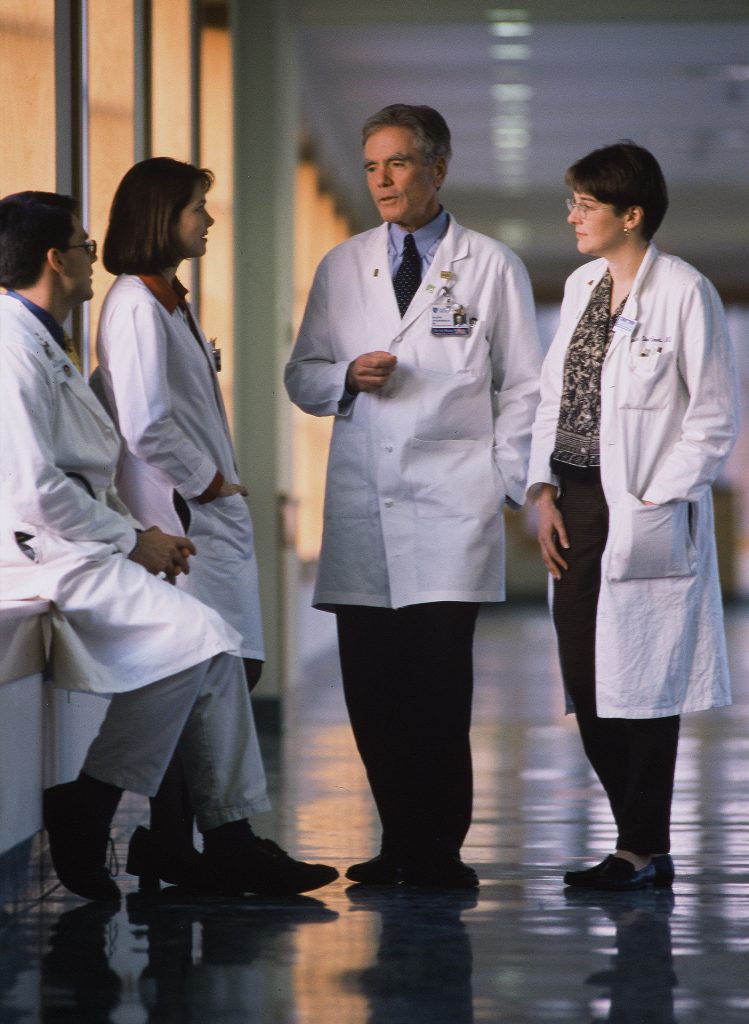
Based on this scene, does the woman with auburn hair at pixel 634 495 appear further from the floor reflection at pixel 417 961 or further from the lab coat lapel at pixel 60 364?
the lab coat lapel at pixel 60 364

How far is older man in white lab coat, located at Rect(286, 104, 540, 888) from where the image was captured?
137 inches

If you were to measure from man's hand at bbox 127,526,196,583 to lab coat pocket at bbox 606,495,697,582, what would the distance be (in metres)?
0.87

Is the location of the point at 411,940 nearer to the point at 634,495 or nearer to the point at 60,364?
the point at 634,495

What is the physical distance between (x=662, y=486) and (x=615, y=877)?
0.82 m

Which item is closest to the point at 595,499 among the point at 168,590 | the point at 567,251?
the point at 168,590

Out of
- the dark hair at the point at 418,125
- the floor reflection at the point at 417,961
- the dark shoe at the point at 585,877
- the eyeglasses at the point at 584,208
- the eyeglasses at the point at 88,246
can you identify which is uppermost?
the dark hair at the point at 418,125

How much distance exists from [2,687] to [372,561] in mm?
898

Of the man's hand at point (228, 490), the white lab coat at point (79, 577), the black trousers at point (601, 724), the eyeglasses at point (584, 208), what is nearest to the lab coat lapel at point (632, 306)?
the eyeglasses at point (584, 208)

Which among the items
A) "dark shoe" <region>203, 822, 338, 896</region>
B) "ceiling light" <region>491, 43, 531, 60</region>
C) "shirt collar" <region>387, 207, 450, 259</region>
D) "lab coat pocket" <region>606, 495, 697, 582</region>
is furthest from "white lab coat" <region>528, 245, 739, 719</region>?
"ceiling light" <region>491, 43, 531, 60</region>

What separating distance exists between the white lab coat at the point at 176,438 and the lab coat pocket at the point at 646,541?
0.77 metres

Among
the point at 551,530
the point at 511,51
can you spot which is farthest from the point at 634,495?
the point at 511,51

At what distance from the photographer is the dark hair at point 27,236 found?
3.14 meters

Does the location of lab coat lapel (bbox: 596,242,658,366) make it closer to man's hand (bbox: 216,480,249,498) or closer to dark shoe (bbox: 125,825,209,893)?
man's hand (bbox: 216,480,249,498)

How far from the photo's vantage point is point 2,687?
2.95m
